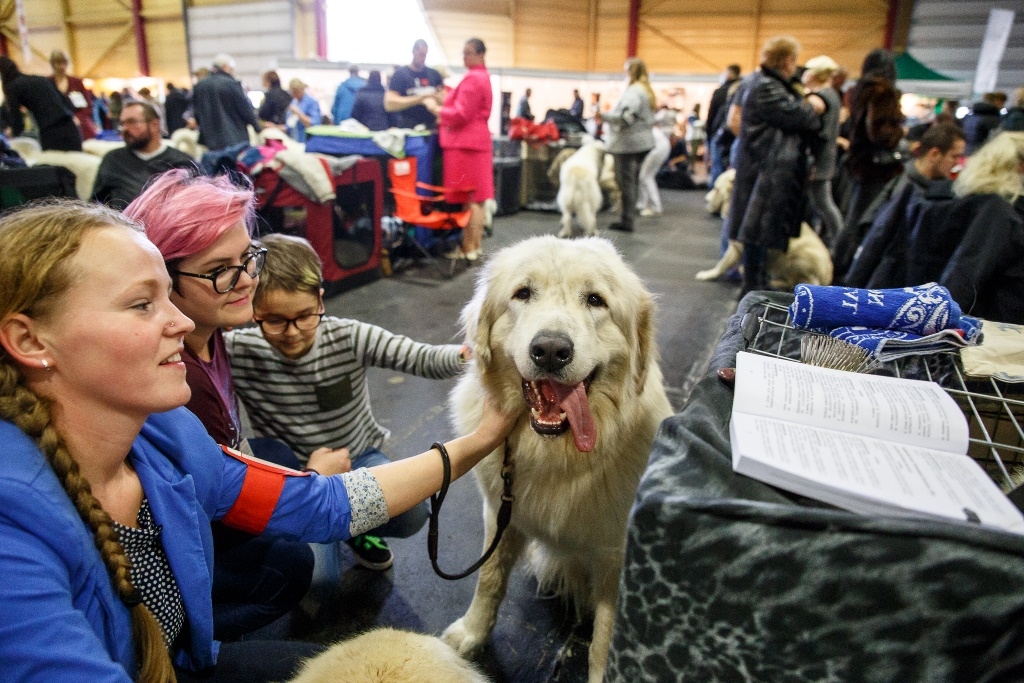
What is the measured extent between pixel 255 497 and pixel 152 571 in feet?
1.04

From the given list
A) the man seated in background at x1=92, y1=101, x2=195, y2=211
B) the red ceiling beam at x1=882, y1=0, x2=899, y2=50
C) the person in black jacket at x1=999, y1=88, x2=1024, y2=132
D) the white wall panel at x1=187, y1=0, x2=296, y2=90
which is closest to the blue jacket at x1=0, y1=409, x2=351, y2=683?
the man seated in background at x1=92, y1=101, x2=195, y2=211

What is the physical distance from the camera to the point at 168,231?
160cm

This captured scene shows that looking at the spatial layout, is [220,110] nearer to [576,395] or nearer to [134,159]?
[134,159]

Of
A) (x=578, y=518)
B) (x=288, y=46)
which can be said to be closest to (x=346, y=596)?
(x=578, y=518)

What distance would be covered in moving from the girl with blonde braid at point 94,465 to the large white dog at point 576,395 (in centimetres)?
80

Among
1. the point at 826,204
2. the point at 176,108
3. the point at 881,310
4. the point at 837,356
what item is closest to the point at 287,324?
the point at 837,356

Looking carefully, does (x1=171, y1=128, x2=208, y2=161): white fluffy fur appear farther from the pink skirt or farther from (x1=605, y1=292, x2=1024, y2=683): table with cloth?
(x1=605, y1=292, x2=1024, y2=683): table with cloth

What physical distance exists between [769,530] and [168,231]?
157cm

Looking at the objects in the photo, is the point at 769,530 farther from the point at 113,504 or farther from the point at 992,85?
the point at 992,85

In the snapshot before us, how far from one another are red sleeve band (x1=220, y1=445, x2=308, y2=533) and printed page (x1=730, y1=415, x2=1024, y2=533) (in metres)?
1.09

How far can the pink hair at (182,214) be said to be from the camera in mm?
1595

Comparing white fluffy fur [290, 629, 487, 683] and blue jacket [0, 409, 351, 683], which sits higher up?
blue jacket [0, 409, 351, 683]

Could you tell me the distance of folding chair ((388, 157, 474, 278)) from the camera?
5.98 metres

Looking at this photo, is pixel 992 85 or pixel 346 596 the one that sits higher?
pixel 992 85
